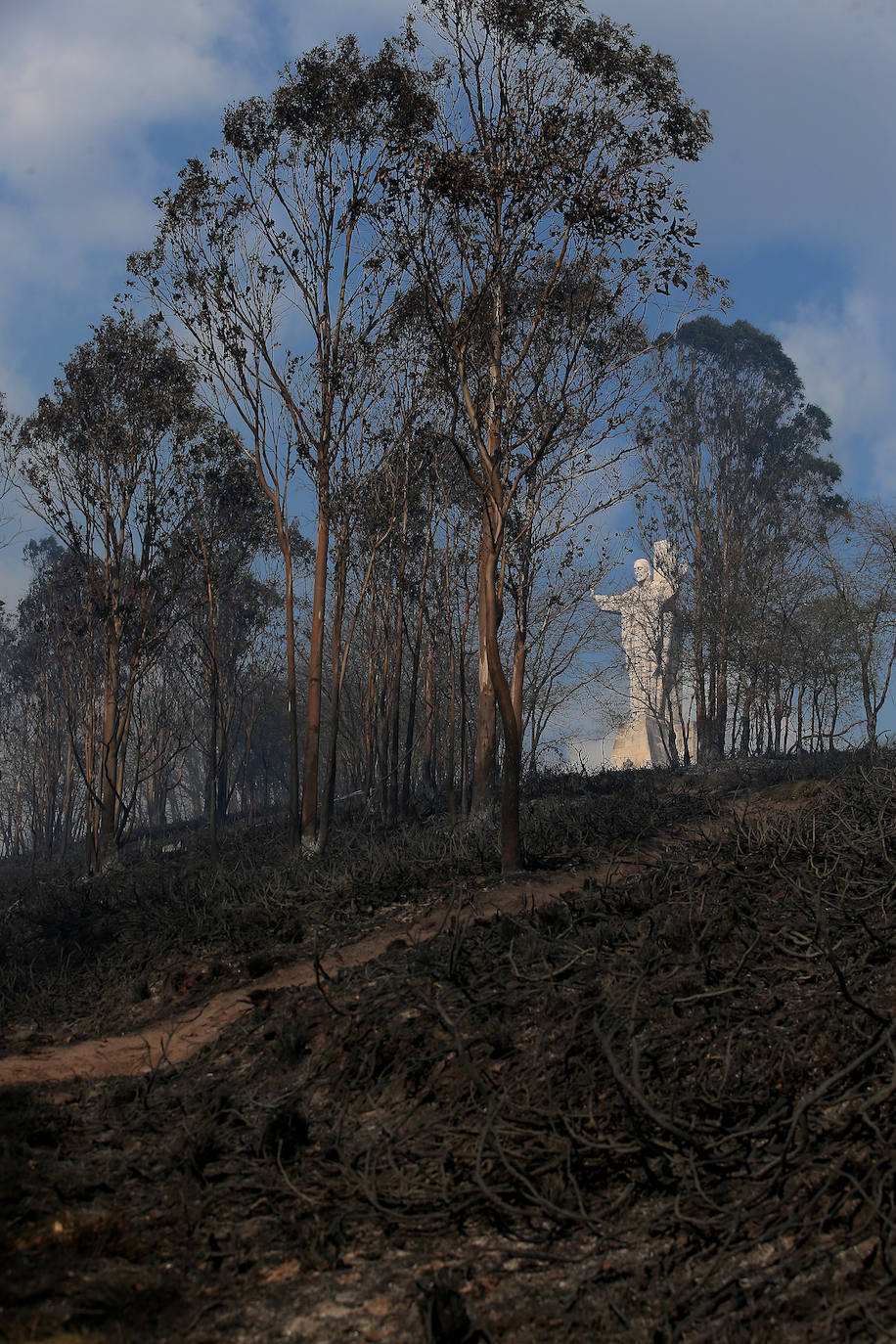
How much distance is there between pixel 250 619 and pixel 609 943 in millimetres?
25972

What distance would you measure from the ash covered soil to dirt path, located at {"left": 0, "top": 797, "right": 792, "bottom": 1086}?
105mm

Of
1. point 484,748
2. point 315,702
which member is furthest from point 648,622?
point 315,702

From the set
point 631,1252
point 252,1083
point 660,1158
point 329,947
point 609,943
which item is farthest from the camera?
point 329,947

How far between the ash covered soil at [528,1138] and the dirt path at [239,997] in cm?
10

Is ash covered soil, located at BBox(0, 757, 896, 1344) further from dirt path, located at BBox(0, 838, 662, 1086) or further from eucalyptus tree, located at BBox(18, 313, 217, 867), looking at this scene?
eucalyptus tree, located at BBox(18, 313, 217, 867)

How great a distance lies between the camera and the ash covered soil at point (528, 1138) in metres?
3.23

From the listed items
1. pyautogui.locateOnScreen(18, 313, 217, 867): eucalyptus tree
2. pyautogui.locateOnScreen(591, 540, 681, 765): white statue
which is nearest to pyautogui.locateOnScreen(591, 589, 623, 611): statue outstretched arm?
pyautogui.locateOnScreen(591, 540, 681, 765): white statue

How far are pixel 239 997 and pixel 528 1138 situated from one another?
4.33m

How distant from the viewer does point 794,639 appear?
30031mm

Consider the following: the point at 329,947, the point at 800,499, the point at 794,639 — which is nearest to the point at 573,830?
the point at 329,947

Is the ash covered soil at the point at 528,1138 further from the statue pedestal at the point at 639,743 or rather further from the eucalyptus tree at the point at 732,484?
the statue pedestal at the point at 639,743

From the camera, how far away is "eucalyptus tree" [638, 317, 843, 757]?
97.3 feet

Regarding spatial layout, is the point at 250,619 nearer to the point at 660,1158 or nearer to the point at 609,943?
the point at 609,943

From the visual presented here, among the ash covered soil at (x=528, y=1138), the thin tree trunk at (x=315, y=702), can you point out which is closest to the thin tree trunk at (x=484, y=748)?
the thin tree trunk at (x=315, y=702)
